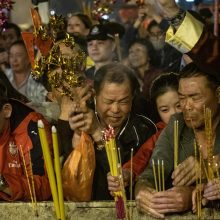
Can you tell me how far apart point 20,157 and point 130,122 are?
23.1 inches

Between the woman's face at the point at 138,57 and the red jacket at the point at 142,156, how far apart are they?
72.3 inches

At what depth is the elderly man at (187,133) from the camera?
3.71 m

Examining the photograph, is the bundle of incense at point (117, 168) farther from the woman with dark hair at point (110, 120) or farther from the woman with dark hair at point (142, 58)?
the woman with dark hair at point (142, 58)

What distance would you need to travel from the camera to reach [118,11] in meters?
6.97

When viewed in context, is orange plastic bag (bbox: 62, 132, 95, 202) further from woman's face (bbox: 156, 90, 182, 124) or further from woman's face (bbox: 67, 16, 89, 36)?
woman's face (bbox: 67, 16, 89, 36)

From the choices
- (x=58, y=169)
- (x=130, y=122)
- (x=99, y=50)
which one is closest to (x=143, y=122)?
(x=130, y=122)

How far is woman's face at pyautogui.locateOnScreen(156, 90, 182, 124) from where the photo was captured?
14.5ft

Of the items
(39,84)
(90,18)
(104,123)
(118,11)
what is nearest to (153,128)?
(104,123)

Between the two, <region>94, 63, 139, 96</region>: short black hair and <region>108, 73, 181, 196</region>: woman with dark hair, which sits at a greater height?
<region>94, 63, 139, 96</region>: short black hair

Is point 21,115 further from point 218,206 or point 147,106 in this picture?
point 218,206

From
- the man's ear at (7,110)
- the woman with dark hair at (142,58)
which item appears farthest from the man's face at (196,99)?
the woman with dark hair at (142,58)

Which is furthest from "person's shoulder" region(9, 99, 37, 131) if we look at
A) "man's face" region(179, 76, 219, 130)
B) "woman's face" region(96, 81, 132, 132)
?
"man's face" region(179, 76, 219, 130)

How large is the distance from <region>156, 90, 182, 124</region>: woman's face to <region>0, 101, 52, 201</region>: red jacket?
2.24 feet

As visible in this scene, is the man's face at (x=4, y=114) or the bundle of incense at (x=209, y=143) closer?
the bundle of incense at (x=209, y=143)
